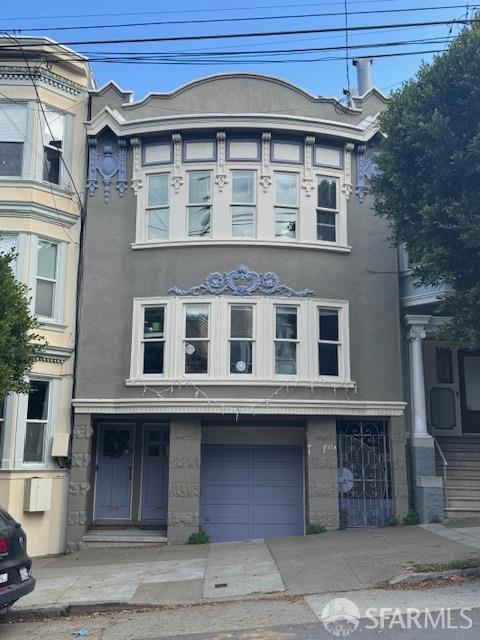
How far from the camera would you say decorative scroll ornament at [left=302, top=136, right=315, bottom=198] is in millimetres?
14219

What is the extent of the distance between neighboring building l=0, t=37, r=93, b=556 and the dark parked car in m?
5.23

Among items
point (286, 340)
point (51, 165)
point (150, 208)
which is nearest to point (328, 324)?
point (286, 340)

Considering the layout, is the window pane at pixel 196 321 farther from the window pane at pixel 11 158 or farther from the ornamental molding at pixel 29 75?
the ornamental molding at pixel 29 75

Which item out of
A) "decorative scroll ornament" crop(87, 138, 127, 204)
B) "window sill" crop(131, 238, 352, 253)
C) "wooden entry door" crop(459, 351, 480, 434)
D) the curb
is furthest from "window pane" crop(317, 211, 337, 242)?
the curb

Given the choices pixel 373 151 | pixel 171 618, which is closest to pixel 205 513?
pixel 171 618

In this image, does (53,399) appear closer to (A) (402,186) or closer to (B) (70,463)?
(B) (70,463)

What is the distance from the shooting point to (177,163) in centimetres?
1420

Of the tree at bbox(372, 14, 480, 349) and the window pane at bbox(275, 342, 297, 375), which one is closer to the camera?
the tree at bbox(372, 14, 480, 349)

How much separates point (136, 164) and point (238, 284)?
12.1 ft

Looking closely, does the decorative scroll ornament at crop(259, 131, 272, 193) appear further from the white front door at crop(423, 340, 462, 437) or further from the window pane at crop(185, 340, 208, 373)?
the white front door at crop(423, 340, 462, 437)

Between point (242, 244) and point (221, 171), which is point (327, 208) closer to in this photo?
point (242, 244)

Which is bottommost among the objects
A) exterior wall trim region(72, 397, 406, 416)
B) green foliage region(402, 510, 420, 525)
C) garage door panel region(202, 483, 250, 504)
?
green foliage region(402, 510, 420, 525)

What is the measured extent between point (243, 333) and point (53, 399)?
4.29 meters

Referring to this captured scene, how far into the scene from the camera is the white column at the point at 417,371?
45.6ft
